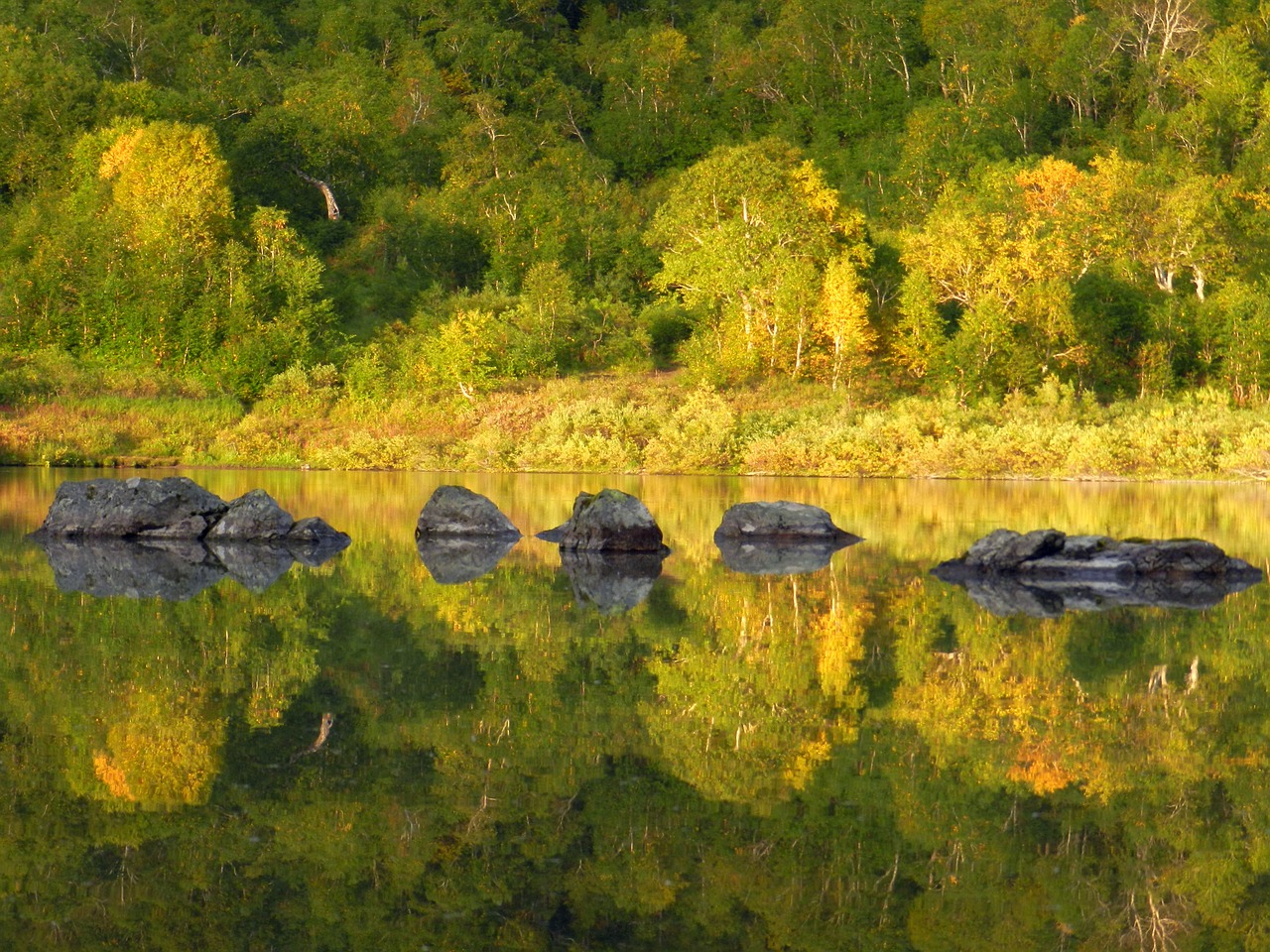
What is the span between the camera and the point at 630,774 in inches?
303

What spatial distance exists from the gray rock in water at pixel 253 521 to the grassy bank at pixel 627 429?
18770 millimetres

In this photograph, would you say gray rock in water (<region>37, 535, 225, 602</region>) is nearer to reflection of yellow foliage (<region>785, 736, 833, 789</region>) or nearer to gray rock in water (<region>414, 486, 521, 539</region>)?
gray rock in water (<region>414, 486, 521, 539</region>)

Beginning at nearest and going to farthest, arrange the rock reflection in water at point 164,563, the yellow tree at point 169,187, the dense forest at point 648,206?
the rock reflection in water at point 164,563, the dense forest at point 648,206, the yellow tree at point 169,187

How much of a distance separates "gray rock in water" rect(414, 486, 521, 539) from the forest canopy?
73.6 ft

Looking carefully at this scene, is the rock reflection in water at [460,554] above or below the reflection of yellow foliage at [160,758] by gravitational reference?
below

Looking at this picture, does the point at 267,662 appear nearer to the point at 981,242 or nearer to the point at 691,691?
the point at 691,691

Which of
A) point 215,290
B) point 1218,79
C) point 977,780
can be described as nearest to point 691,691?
point 977,780

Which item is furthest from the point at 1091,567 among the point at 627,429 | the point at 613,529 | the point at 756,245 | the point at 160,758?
the point at 756,245

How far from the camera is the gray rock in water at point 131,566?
1534 cm

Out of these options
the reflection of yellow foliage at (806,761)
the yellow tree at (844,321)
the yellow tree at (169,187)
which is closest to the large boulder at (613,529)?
the reflection of yellow foliage at (806,761)

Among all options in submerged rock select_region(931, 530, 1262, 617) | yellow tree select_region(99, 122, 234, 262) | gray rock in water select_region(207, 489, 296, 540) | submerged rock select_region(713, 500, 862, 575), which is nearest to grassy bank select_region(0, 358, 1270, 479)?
yellow tree select_region(99, 122, 234, 262)

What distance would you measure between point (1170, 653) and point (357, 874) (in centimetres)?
734

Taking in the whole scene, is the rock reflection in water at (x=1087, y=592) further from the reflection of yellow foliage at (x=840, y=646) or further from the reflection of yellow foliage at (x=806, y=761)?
the reflection of yellow foliage at (x=806, y=761)

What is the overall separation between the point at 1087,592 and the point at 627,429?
25.9 m
